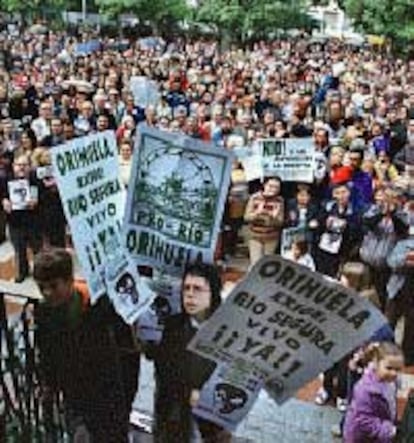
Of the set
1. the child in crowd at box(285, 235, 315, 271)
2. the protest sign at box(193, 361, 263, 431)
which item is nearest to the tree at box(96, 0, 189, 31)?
the child in crowd at box(285, 235, 315, 271)

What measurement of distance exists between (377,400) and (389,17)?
120ft

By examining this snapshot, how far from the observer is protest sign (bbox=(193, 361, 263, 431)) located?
424cm

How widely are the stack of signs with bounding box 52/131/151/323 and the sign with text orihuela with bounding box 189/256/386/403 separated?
711 mm

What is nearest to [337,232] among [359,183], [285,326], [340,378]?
[359,183]

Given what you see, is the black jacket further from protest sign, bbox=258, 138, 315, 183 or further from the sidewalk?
protest sign, bbox=258, 138, 315, 183

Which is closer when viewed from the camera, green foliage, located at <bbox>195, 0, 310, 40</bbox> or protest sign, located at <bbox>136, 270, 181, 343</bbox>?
protest sign, located at <bbox>136, 270, 181, 343</bbox>

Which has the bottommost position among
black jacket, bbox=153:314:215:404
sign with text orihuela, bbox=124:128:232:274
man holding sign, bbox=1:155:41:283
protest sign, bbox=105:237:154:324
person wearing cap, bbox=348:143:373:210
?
man holding sign, bbox=1:155:41:283

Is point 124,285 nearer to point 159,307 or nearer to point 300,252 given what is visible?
point 159,307

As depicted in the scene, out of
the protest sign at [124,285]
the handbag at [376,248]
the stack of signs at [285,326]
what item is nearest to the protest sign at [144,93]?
the handbag at [376,248]

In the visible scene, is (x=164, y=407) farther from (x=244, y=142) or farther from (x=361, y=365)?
(x=244, y=142)

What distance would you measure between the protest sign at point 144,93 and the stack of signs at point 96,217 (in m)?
10.8

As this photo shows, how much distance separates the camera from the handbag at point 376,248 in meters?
8.47

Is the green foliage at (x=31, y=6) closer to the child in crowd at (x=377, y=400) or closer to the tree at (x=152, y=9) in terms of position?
the tree at (x=152, y=9)

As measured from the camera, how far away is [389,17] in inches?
1581
